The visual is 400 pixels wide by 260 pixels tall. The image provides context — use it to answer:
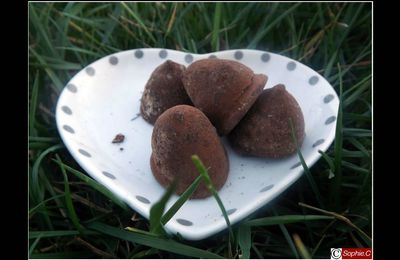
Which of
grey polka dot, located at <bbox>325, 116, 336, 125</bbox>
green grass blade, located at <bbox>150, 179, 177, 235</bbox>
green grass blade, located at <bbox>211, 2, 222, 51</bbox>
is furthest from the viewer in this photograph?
green grass blade, located at <bbox>211, 2, 222, 51</bbox>

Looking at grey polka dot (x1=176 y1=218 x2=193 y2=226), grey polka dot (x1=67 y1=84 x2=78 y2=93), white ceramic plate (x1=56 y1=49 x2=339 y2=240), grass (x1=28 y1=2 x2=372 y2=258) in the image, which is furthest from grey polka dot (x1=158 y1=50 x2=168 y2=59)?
grey polka dot (x1=176 y1=218 x2=193 y2=226)

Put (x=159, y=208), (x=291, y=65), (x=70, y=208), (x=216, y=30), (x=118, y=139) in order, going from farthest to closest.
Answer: (x=216, y=30)
(x=291, y=65)
(x=118, y=139)
(x=70, y=208)
(x=159, y=208)

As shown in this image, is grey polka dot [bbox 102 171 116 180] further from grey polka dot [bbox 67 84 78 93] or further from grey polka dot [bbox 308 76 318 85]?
grey polka dot [bbox 308 76 318 85]

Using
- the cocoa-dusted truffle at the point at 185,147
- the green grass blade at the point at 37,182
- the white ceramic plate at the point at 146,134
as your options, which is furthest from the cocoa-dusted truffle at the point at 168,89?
the green grass blade at the point at 37,182

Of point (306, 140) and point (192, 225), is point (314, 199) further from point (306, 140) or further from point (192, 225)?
point (192, 225)

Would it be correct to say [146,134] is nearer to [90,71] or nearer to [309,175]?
[90,71]

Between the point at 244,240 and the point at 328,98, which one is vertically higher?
the point at 328,98

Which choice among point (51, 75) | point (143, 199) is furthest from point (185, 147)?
point (51, 75)
